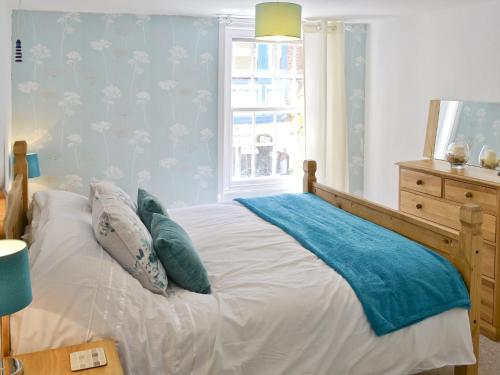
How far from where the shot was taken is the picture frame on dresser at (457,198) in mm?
3404

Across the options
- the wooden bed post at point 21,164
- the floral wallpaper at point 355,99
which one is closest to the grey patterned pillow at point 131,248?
the wooden bed post at point 21,164

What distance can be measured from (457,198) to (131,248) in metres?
2.27

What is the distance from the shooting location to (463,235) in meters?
2.63

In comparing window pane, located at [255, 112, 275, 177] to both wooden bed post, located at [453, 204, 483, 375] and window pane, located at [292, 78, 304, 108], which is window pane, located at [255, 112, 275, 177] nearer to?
window pane, located at [292, 78, 304, 108]

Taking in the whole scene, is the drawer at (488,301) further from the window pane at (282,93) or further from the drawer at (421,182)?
the window pane at (282,93)

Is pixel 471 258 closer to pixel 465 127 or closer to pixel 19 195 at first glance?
pixel 465 127

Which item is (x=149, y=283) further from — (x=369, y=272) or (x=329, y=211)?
(x=329, y=211)

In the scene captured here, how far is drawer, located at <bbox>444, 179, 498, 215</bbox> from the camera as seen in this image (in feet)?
11.1

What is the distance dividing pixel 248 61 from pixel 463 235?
9.65 feet

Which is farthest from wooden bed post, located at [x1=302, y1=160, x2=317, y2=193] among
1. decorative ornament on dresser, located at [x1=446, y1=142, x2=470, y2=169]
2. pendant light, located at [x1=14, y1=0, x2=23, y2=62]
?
pendant light, located at [x1=14, y1=0, x2=23, y2=62]

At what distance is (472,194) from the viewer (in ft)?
11.6

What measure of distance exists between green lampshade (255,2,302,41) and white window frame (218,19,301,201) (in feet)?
4.47

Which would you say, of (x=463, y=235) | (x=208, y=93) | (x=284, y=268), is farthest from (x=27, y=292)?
(x=208, y=93)

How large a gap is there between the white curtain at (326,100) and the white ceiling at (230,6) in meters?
0.37
